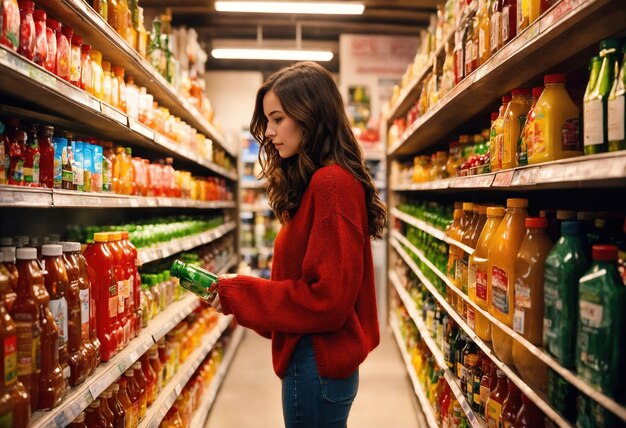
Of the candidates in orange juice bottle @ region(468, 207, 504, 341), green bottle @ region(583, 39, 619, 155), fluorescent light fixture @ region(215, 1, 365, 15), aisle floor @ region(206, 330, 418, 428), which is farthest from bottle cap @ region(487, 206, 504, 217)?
fluorescent light fixture @ region(215, 1, 365, 15)

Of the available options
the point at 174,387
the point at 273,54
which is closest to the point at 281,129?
the point at 174,387

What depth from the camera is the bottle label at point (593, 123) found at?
131 centimetres

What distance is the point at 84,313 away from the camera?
1910 millimetres

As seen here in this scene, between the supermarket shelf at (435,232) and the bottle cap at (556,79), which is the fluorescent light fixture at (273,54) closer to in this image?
the supermarket shelf at (435,232)

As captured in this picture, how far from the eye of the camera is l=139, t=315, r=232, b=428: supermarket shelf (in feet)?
8.59

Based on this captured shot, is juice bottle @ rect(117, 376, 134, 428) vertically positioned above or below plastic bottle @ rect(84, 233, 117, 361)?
below

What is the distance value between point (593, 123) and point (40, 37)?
1.62m

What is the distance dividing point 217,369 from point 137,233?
2.19 meters

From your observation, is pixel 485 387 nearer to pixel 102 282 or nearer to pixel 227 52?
pixel 102 282

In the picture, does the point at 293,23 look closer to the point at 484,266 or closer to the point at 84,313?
the point at 484,266

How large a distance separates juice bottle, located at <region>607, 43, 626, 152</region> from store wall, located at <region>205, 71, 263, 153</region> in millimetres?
7316

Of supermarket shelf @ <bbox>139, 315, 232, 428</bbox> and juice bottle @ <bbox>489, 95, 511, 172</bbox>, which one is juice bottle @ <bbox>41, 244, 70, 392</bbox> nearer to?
supermarket shelf @ <bbox>139, 315, 232, 428</bbox>

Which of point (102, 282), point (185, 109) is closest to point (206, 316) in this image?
point (185, 109)

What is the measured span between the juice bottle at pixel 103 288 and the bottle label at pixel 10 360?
2.29 ft
